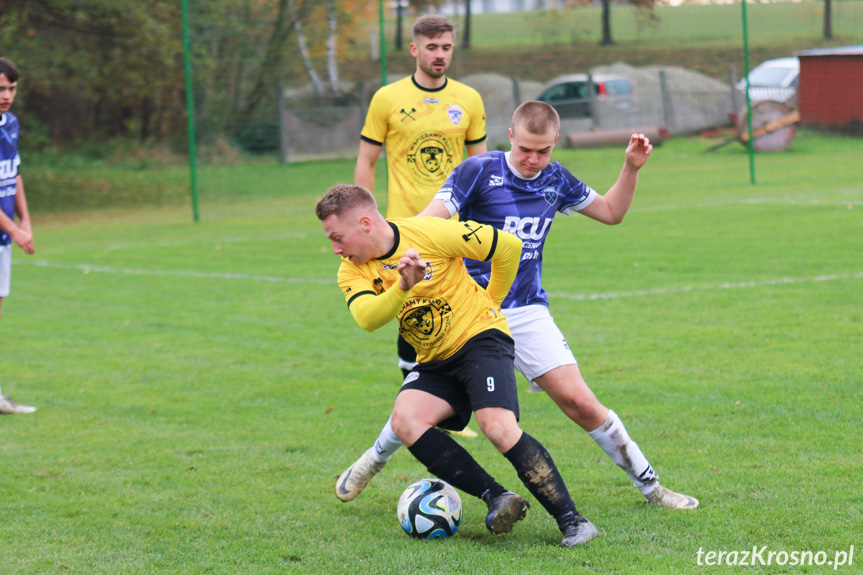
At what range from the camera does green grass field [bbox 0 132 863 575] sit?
395 centimetres

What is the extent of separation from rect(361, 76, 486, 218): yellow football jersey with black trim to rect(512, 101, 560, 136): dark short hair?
186 cm

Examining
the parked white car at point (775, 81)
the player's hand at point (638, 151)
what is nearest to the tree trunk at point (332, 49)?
the parked white car at point (775, 81)

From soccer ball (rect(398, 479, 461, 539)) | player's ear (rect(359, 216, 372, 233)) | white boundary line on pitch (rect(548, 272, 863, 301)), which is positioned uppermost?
player's ear (rect(359, 216, 372, 233))

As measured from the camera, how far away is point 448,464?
4.06 m

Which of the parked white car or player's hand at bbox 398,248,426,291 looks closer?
player's hand at bbox 398,248,426,291

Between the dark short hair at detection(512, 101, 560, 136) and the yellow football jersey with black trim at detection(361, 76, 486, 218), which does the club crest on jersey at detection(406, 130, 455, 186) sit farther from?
the dark short hair at detection(512, 101, 560, 136)

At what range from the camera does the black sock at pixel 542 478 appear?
12.6 ft

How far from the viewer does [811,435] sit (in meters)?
5.00

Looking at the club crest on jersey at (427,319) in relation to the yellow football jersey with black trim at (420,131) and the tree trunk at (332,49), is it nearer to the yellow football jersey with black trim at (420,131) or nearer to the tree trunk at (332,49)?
the yellow football jersey with black trim at (420,131)

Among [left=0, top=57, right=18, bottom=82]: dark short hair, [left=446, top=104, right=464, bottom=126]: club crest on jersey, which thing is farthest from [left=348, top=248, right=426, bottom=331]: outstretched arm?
[left=0, top=57, right=18, bottom=82]: dark short hair

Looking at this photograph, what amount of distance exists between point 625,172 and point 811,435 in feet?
5.68

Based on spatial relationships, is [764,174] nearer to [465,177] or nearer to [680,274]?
[680,274]

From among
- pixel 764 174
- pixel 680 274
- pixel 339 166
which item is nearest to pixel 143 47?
pixel 339 166

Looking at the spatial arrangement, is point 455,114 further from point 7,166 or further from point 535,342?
point 7,166
